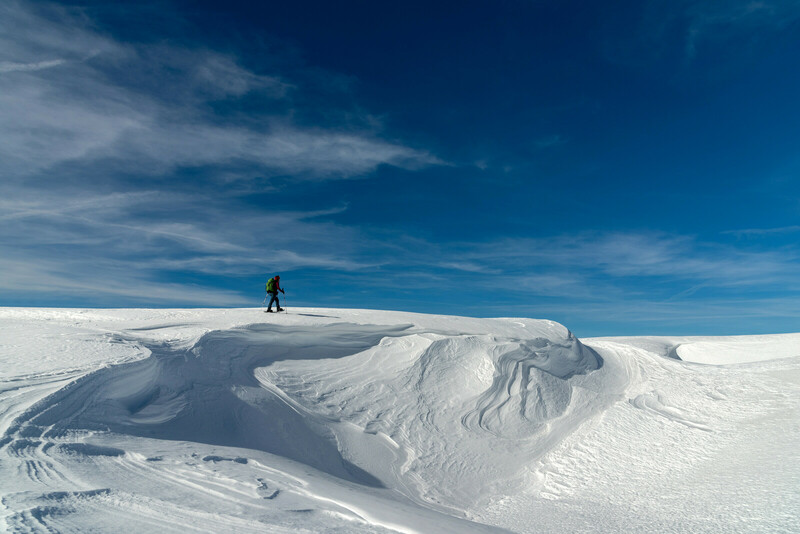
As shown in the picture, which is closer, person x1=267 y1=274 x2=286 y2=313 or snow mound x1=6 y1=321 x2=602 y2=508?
snow mound x1=6 y1=321 x2=602 y2=508

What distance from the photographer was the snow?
503 centimetres

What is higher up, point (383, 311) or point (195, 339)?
point (383, 311)

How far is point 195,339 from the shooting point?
450 inches

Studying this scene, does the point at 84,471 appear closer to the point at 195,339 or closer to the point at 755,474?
the point at 195,339

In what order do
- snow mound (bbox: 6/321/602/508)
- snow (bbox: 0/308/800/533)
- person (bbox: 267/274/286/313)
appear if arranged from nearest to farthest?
snow (bbox: 0/308/800/533) < snow mound (bbox: 6/321/602/508) < person (bbox: 267/274/286/313)

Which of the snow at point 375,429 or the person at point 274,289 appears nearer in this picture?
the snow at point 375,429

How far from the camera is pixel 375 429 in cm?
1043

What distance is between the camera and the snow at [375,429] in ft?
16.5

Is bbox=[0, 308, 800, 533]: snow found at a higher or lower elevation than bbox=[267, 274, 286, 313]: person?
lower

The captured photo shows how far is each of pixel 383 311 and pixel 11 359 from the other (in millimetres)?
9942

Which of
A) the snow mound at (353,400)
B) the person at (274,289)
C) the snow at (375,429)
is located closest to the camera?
the snow at (375,429)

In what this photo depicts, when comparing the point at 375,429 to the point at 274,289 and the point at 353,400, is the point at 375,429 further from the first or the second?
the point at 274,289

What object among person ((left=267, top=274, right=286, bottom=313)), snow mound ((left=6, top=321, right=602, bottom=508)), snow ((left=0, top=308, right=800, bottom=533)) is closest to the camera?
snow ((left=0, top=308, right=800, bottom=533))

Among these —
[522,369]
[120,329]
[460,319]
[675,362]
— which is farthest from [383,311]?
[675,362]
